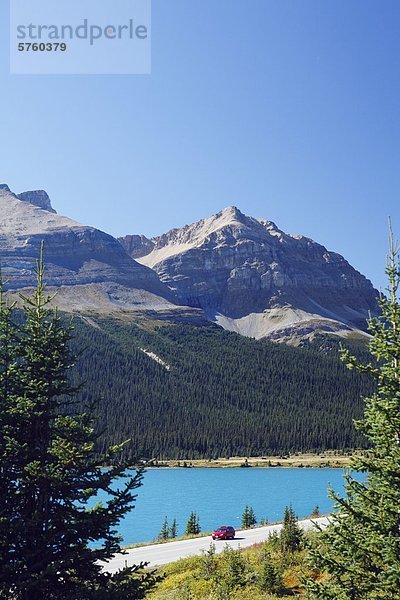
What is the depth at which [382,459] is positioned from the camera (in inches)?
444

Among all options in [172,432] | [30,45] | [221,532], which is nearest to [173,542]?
[221,532]

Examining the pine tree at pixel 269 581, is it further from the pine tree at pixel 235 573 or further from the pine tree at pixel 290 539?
the pine tree at pixel 290 539

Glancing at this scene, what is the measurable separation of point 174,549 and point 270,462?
394 ft

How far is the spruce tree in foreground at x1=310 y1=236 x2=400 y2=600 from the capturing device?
1079 cm

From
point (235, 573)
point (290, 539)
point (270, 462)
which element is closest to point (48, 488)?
point (235, 573)

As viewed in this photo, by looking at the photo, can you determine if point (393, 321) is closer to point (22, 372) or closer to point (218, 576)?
point (22, 372)

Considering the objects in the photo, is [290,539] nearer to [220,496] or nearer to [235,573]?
[235,573]

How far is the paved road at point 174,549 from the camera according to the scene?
1172 inches

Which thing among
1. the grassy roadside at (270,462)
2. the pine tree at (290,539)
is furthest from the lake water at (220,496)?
the pine tree at (290,539)

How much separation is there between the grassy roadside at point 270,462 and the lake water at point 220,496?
6.33m

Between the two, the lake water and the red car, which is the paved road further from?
the lake water

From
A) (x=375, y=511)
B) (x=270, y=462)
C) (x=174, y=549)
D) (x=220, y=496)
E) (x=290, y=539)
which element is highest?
(x=375, y=511)

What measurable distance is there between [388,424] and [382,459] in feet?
2.57

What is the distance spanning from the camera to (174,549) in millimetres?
34156
